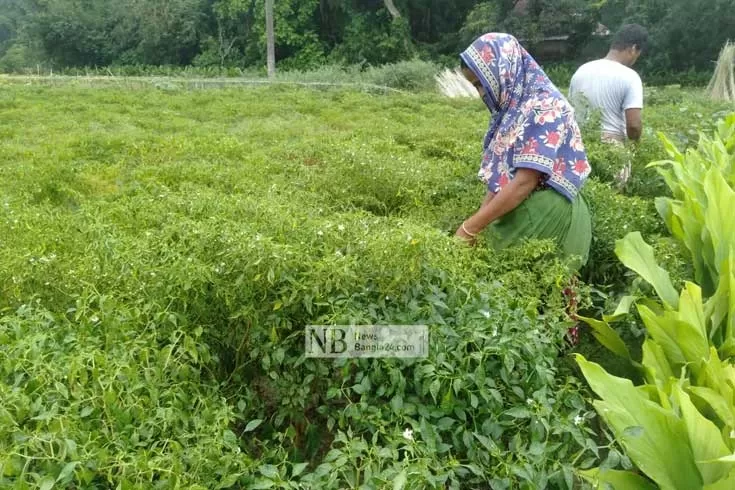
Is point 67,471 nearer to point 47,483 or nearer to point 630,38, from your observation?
point 47,483

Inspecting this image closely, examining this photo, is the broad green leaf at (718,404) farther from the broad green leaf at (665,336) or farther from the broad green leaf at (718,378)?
the broad green leaf at (665,336)

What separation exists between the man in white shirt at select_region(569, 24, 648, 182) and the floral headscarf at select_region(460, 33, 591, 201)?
6.20 ft

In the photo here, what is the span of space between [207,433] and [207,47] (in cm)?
3397

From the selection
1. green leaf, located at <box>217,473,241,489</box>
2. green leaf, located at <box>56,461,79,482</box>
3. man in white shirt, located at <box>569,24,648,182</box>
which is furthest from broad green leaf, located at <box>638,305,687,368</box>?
man in white shirt, located at <box>569,24,648,182</box>

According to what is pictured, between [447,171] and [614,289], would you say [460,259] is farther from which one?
[447,171]

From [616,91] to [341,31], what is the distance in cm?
2912

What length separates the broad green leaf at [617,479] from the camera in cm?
167

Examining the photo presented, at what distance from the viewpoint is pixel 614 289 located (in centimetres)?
329

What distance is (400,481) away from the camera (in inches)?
60.1

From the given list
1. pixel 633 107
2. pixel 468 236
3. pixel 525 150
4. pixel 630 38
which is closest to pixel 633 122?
pixel 633 107

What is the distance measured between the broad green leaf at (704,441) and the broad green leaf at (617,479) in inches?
6.6

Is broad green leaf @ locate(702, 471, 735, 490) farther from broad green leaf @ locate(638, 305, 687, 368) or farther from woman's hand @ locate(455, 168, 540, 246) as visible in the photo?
woman's hand @ locate(455, 168, 540, 246)

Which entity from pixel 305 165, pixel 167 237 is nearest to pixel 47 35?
pixel 305 165

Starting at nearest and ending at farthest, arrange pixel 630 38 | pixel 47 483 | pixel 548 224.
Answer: pixel 47 483, pixel 548 224, pixel 630 38
